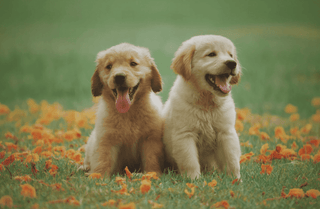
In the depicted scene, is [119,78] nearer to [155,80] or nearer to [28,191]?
[155,80]

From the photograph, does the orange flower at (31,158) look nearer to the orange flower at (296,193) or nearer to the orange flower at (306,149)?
the orange flower at (296,193)

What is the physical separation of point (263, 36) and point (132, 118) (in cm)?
1148

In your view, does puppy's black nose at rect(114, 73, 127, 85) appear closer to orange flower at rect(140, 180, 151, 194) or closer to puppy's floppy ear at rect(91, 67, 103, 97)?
puppy's floppy ear at rect(91, 67, 103, 97)

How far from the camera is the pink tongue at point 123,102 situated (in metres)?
3.14

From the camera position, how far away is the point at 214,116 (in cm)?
316

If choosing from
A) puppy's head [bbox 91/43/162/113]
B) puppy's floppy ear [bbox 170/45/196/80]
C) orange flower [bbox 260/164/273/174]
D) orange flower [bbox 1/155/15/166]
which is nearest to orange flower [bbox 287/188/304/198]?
orange flower [bbox 260/164/273/174]

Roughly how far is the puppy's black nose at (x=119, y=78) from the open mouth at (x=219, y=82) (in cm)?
83

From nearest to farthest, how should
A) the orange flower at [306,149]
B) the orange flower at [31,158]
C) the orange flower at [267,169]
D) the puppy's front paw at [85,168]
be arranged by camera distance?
the orange flower at [267,169] < the orange flower at [31,158] < the puppy's front paw at [85,168] < the orange flower at [306,149]

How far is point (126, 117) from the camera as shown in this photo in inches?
131

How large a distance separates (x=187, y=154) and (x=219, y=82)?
30.7 inches

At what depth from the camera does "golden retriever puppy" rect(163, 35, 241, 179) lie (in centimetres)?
309

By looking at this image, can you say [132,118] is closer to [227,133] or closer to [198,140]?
[198,140]

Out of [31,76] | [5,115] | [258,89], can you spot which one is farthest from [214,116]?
[31,76]

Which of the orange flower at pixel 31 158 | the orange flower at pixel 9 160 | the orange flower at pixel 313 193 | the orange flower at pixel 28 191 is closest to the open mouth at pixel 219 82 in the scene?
the orange flower at pixel 313 193
